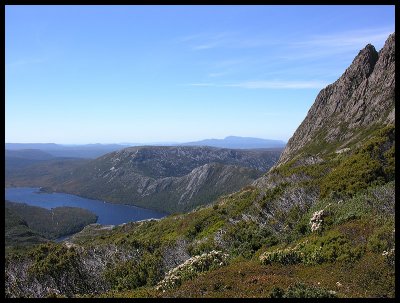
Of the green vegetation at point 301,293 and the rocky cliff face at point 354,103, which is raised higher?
the rocky cliff face at point 354,103

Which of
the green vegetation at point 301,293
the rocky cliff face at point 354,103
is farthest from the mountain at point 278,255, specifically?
the rocky cliff face at point 354,103

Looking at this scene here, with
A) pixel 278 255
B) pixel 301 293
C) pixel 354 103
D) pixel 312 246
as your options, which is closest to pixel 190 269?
pixel 278 255

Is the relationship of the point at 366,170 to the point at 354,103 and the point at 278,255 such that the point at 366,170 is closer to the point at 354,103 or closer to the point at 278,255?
the point at 278,255

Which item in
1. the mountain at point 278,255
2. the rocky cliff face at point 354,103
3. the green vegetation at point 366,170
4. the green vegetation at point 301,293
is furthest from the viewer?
the rocky cliff face at point 354,103

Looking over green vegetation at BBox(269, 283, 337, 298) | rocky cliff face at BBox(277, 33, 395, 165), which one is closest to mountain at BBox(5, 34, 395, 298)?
green vegetation at BBox(269, 283, 337, 298)

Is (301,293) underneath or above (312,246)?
above

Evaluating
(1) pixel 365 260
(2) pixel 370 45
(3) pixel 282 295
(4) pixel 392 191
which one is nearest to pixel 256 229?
(4) pixel 392 191

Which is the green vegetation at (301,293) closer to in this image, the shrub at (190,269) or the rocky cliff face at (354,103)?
the shrub at (190,269)
